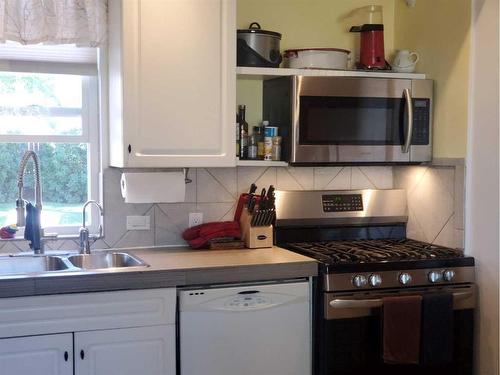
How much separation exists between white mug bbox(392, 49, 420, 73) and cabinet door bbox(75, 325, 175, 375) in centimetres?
175

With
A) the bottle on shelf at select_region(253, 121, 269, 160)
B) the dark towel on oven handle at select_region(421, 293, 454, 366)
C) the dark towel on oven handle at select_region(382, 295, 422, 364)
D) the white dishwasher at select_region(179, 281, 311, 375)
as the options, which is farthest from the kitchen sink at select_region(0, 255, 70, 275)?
the dark towel on oven handle at select_region(421, 293, 454, 366)

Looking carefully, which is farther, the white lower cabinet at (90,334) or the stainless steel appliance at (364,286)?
the stainless steel appliance at (364,286)

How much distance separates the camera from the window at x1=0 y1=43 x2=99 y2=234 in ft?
9.93

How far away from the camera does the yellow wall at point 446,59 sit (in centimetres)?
297

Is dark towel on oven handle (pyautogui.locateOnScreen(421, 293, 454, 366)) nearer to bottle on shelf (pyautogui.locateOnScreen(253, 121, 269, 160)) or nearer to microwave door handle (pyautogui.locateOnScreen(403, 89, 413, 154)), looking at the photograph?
microwave door handle (pyautogui.locateOnScreen(403, 89, 413, 154))

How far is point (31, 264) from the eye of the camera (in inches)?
112

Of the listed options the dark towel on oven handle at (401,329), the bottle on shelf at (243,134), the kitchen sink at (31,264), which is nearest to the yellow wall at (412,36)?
the bottle on shelf at (243,134)

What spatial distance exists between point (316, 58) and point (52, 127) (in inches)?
52.8

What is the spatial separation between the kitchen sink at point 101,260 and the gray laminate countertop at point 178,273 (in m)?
0.05

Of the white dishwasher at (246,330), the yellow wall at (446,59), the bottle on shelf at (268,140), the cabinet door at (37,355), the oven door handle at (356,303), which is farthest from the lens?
the bottle on shelf at (268,140)

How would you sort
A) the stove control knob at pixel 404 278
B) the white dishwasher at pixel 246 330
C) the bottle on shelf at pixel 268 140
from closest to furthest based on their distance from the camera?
the white dishwasher at pixel 246 330 < the stove control knob at pixel 404 278 < the bottle on shelf at pixel 268 140

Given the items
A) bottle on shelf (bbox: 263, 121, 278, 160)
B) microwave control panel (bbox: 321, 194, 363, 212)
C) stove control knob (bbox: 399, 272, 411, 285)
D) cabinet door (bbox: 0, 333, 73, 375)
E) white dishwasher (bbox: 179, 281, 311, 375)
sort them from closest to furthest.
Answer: cabinet door (bbox: 0, 333, 73, 375) → white dishwasher (bbox: 179, 281, 311, 375) → stove control knob (bbox: 399, 272, 411, 285) → bottle on shelf (bbox: 263, 121, 278, 160) → microwave control panel (bbox: 321, 194, 363, 212)

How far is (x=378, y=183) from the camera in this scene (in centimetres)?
350

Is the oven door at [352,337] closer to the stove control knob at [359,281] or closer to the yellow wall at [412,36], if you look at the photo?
the stove control knob at [359,281]
